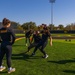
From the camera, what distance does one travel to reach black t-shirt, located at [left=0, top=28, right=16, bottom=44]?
814 cm

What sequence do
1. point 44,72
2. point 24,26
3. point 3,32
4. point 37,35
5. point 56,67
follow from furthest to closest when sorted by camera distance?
point 24,26, point 37,35, point 56,67, point 44,72, point 3,32

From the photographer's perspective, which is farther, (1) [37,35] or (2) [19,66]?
(1) [37,35]

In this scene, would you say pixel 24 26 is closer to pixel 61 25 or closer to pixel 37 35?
pixel 61 25

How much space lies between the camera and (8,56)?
8.37m

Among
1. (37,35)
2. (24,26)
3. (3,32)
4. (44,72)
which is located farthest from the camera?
(24,26)

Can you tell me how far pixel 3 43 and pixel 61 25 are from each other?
5477 inches

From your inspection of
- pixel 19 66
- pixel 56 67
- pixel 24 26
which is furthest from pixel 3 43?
pixel 24 26

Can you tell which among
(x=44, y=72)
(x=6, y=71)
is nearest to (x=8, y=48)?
(x=6, y=71)

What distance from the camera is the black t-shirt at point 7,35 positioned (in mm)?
8141

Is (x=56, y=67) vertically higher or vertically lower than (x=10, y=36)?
lower

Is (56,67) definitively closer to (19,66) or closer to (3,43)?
(19,66)

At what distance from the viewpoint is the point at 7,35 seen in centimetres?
820

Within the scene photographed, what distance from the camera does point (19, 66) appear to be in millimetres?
9797

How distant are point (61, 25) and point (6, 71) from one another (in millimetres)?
138736
